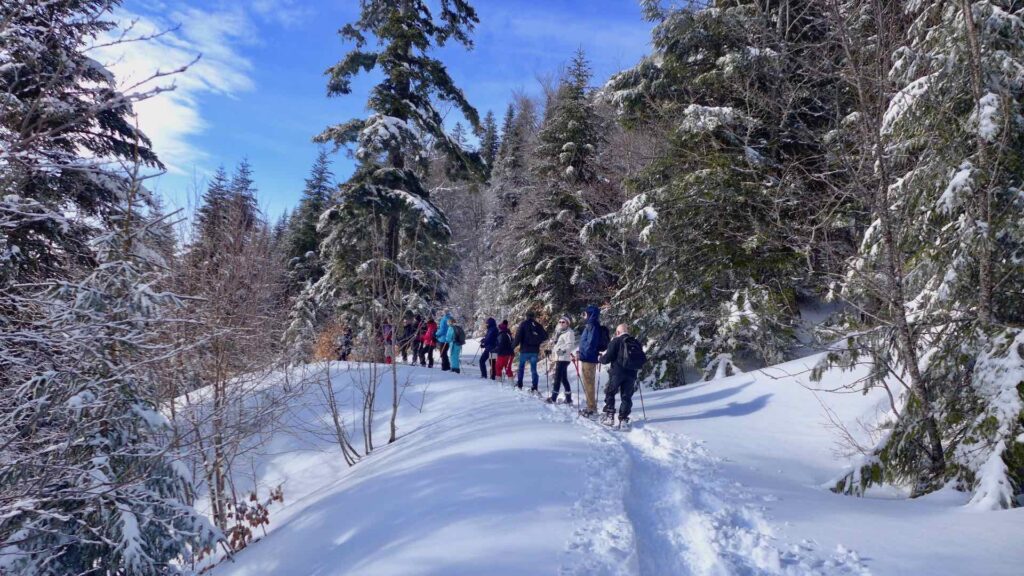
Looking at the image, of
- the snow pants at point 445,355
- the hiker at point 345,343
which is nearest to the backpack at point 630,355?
the snow pants at point 445,355

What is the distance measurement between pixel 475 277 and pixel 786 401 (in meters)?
34.5

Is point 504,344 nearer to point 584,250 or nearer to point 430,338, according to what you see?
point 430,338

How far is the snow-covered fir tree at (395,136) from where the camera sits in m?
14.8

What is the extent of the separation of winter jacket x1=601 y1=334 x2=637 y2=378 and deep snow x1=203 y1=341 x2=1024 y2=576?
91 centimetres

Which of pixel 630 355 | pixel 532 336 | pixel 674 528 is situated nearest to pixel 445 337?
pixel 532 336

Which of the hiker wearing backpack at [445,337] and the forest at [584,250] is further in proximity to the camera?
the hiker wearing backpack at [445,337]

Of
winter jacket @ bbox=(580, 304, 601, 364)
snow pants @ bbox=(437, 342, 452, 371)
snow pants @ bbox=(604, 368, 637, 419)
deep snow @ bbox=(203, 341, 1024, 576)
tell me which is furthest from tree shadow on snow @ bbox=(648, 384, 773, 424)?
snow pants @ bbox=(437, 342, 452, 371)

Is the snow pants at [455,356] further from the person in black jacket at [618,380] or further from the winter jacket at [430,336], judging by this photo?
the person in black jacket at [618,380]

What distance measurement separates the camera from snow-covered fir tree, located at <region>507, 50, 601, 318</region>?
18359mm

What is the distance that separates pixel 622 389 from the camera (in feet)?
28.6

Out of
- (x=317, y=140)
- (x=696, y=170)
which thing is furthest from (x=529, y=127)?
(x=696, y=170)

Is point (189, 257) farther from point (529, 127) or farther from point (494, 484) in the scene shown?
point (529, 127)

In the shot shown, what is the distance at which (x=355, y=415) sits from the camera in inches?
515

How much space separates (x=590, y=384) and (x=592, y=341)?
77 cm
